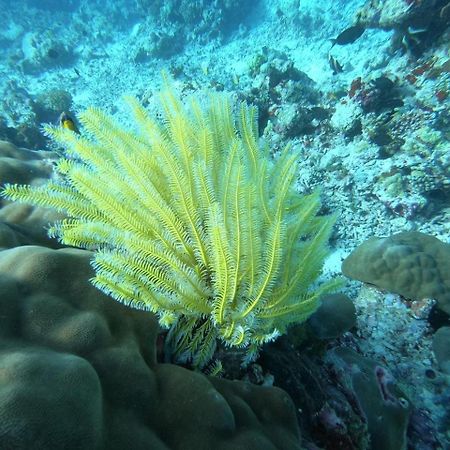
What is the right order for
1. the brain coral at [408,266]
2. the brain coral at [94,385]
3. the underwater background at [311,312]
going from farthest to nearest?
the brain coral at [408,266] → the underwater background at [311,312] → the brain coral at [94,385]

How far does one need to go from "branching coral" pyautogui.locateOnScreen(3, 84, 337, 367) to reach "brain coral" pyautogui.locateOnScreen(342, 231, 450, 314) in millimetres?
2961

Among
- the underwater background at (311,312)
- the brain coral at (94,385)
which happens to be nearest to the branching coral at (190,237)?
the underwater background at (311,312)

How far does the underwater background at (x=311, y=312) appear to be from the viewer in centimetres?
207

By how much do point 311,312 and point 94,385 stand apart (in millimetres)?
1723

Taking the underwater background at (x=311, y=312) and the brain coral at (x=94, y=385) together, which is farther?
the underwater background at (x=311, y=312)

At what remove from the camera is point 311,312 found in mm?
2861

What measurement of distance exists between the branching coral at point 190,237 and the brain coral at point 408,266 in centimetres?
296

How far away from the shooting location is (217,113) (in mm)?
3680

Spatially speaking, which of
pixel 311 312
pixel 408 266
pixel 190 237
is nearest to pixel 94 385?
pixel 190 237

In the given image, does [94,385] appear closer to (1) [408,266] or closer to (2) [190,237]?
(2) [190,237]

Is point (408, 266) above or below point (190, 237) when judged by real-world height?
below

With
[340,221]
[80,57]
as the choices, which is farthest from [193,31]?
[340,221]

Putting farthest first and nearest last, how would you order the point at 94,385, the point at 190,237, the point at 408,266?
the point at 408,266 < the point at 190,237 < the point at 94,385

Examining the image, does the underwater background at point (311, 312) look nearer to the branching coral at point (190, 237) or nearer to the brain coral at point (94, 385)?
the brain coral at point (94, 385)
